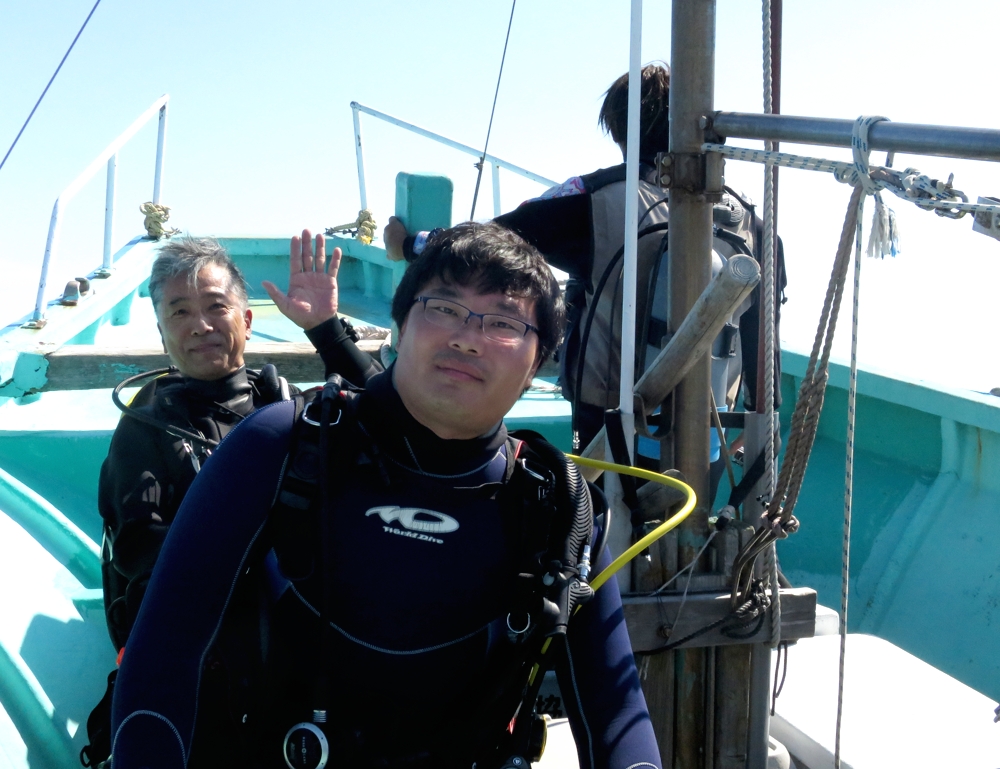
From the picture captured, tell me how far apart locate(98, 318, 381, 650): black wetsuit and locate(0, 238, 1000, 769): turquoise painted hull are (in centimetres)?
40

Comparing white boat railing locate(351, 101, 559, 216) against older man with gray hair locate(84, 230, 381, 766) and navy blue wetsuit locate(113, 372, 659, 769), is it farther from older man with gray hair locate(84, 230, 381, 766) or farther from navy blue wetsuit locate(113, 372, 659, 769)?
navy blue wetsuit locate(113, 372, 659, 769)

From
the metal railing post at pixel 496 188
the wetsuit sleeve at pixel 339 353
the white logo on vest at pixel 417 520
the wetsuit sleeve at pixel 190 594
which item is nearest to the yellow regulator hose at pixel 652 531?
the white logo on vest at pixel 417 520

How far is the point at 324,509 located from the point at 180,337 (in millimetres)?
989

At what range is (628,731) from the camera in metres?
1.39

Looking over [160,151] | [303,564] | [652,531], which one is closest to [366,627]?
[303,564]

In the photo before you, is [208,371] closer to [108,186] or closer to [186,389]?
[186,389]

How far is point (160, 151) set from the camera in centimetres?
644

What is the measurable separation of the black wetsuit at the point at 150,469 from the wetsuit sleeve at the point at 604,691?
84 cm

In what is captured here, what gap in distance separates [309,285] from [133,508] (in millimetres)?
707

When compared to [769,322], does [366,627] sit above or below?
below

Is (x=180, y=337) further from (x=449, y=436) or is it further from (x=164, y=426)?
(x=449, y=436)

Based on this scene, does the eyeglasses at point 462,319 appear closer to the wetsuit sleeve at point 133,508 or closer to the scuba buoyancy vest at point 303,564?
the scuba buoyancy vest at point 303,564

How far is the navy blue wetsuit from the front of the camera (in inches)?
47.4

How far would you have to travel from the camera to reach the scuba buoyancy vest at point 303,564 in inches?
46.6
